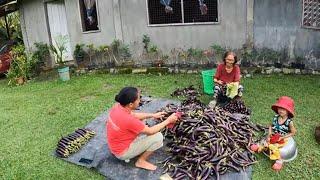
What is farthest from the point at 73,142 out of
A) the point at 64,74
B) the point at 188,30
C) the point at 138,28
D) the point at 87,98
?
the point at 138,28

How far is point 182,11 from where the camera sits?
10094 millimetres

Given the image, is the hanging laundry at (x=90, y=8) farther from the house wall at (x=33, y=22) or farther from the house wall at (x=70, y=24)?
the house wall at (x=33, y=22)

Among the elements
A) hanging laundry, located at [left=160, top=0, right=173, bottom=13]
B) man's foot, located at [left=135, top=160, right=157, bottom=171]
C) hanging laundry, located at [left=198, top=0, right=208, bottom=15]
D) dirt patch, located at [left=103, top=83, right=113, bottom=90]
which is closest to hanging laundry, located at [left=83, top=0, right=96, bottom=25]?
hanging laundry, located at [left=160, top=0, right=173, bottom=13]

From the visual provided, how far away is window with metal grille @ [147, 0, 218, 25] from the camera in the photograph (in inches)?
387

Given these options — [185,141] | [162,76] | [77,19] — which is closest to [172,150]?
[185,141]

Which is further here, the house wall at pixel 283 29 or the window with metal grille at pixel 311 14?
the house wall at pixel 283 29

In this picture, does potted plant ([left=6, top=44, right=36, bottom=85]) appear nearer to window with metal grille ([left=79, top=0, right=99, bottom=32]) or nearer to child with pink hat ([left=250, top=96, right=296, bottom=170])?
window with metal grille ([left=79, top=0, right=99, bottom=32])

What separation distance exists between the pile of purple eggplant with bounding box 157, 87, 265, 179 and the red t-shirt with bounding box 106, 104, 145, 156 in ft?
2.23

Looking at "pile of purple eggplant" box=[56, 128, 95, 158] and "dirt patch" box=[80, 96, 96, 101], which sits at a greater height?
"dirt patch" box=[80, 96, 96, 101]

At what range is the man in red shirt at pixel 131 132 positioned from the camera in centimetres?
450

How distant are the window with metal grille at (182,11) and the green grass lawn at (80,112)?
1.71 metres

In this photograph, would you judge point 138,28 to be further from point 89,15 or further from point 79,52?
point 79,52

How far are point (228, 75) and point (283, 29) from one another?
3.21 m

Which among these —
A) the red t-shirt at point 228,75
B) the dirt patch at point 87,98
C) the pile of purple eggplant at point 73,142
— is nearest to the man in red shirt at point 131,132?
the pile of purple eggplant at point 73,142
